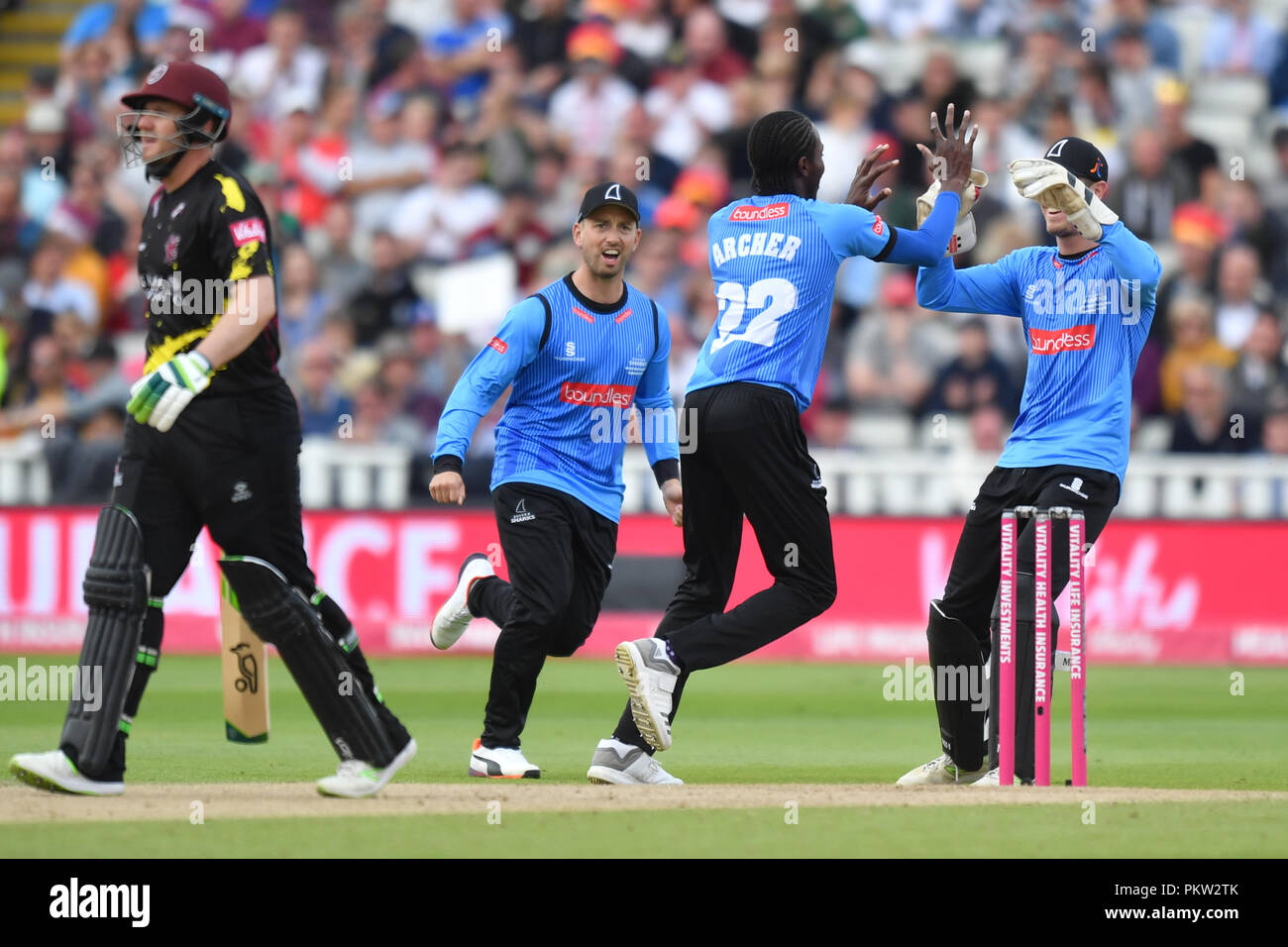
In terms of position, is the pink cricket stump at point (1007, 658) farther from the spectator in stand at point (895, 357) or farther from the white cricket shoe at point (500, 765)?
the spectator in stand at point (895, 357)

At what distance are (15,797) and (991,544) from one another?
385cm

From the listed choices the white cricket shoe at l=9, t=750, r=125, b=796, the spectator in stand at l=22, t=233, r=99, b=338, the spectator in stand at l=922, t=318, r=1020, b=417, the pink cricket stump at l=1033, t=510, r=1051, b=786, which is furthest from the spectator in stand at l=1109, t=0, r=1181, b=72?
the white cricket shoe at l=9, t=750, r=125, b=796

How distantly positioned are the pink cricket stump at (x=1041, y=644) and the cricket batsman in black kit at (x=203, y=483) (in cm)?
244

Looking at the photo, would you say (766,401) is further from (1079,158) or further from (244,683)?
(244,683)

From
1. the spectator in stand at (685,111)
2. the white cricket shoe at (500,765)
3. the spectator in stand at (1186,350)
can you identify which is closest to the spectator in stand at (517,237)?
the spectator in stand at (685,111)

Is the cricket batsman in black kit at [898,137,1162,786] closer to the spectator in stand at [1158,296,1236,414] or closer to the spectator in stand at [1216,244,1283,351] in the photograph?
the spectator in stand at [1158,296,1236,414]

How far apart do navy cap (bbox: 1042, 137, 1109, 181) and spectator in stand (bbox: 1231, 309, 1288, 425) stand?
27.5 ft

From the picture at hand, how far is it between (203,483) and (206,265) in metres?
0.75

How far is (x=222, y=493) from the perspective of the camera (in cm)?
650

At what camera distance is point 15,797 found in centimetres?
671

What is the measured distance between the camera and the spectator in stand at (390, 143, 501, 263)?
18.2 metres

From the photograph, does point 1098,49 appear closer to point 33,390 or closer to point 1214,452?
point 1214,452

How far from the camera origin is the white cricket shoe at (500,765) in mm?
8047
